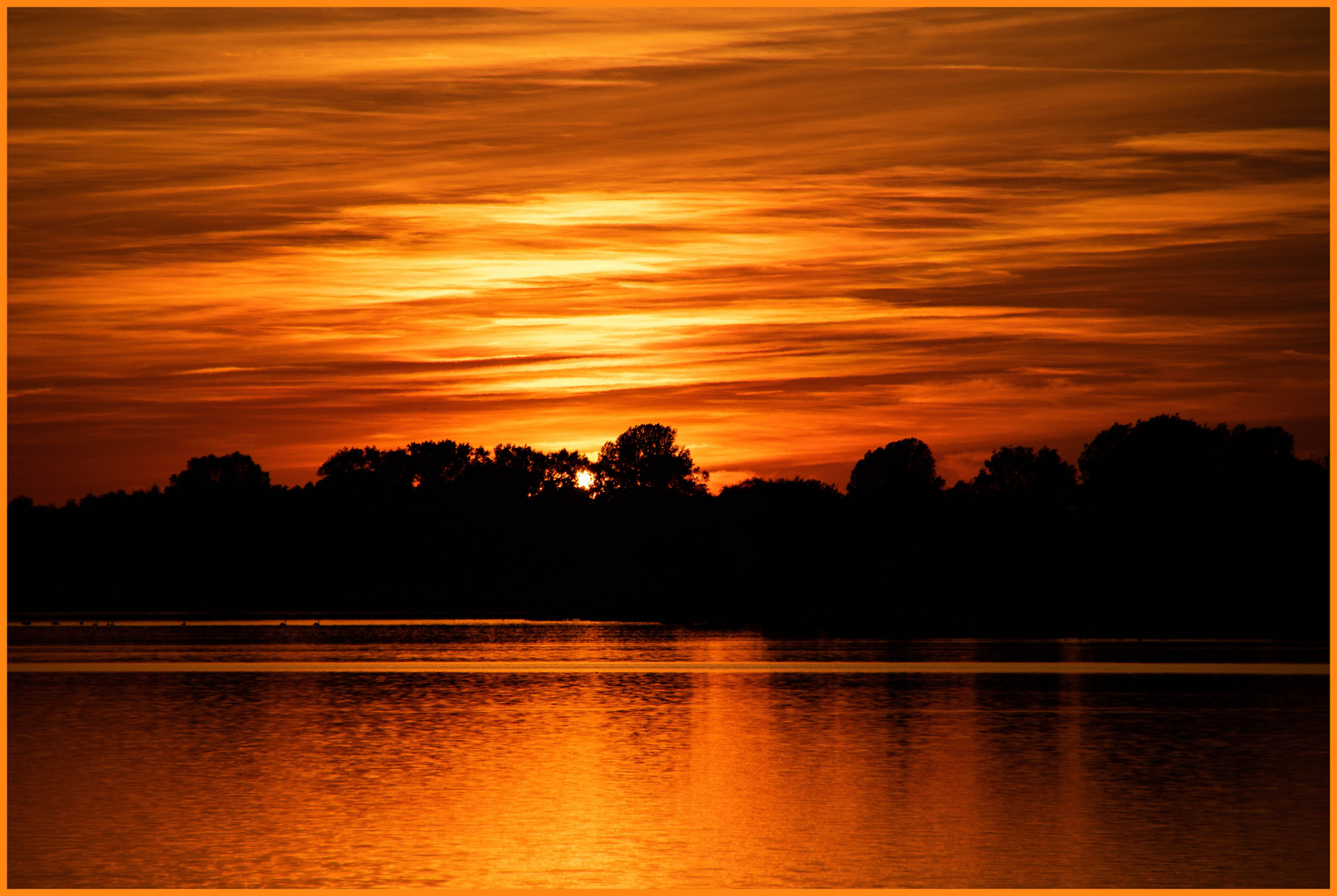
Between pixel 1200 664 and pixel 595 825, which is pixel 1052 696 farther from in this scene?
pixel 595 825

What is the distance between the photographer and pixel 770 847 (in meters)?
19.2

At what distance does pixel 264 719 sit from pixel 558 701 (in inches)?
293

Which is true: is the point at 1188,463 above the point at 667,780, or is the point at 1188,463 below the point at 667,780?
above

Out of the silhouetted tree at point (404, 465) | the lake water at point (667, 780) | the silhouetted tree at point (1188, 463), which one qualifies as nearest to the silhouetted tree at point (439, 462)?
the silhouetted tree at point (404, 465)

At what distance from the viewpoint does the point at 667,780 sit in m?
24.5

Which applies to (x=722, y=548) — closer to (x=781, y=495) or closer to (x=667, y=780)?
(x=781, y=495)

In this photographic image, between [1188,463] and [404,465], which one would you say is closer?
[1188,463]

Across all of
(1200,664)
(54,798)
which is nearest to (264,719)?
(54,798)

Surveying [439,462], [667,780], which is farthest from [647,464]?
[667,780]

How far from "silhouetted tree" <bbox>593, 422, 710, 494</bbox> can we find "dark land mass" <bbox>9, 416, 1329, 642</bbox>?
0.77 feet

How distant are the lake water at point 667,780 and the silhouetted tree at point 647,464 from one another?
449 feet

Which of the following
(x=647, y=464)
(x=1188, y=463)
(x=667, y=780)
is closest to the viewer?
(x=667, y=780)

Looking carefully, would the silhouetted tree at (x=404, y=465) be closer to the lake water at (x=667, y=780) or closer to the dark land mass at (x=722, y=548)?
the dark land mass at (x=722, y=548)

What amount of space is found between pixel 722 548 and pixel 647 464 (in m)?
51.9
